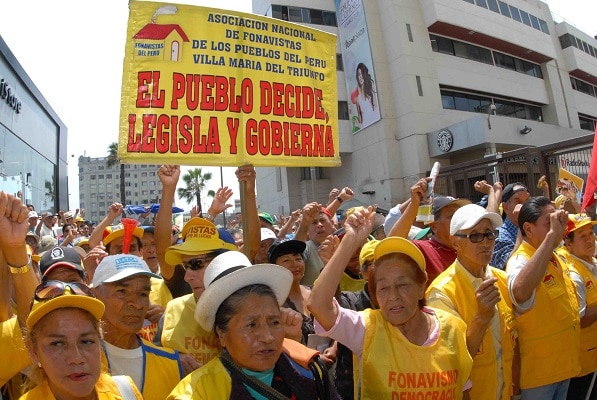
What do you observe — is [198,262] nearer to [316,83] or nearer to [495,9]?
[316,83]

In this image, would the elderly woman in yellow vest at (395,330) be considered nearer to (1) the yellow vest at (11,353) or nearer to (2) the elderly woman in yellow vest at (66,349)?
(2) the elderly woman in yellow vest at (66,349)

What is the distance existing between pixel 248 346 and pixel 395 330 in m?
0.78

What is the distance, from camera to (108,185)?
13500 cm

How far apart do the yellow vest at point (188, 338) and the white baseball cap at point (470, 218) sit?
62.6 inches

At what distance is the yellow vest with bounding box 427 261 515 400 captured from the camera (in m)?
2.54

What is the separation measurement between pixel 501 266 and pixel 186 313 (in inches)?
115

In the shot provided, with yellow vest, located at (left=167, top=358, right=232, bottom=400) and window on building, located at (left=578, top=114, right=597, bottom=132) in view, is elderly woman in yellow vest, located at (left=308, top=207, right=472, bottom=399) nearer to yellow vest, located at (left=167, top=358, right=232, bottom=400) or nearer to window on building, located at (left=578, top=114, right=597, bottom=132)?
yellow vest, located at (left=167, top=358, right=232, bottom=400)

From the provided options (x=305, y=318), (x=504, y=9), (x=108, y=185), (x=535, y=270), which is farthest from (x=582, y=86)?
(x=108, y=185)

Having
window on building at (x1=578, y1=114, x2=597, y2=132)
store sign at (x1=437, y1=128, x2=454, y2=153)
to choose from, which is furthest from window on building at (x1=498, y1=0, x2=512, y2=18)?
store sign at (x1=437, y1=128, x2=454, y2=153)

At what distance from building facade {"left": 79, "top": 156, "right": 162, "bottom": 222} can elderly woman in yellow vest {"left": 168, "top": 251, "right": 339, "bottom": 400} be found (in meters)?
135

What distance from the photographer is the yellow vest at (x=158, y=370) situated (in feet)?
7.09

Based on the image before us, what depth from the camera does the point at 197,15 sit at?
11.2 ft

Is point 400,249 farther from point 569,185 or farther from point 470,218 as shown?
point 569,185

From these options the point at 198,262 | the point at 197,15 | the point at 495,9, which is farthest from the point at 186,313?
the point at 495,9
